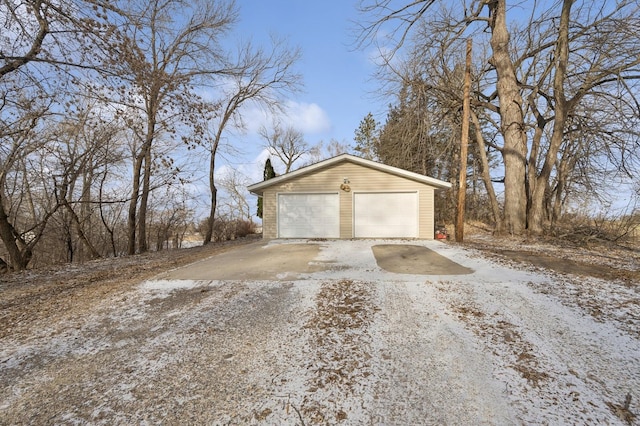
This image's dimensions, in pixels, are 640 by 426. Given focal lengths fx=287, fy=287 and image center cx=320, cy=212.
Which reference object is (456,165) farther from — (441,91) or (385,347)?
(385,347)

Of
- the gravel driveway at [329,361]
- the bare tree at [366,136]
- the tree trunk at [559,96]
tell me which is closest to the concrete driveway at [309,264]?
the gravel driveway at [329,361]

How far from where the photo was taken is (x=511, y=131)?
11.1 meters

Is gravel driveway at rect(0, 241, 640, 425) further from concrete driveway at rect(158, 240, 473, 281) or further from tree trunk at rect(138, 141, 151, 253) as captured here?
tree trunk at rect(138, 141, 151, 253)

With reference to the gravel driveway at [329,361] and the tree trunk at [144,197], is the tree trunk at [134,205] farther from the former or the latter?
the gravel driveway at [329,361]

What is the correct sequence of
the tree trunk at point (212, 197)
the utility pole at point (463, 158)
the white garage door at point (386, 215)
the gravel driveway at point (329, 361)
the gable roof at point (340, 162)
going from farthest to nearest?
1. the tree trunk at point (212, 197)
2. the white garage door at point (386, 215)
3. the gable roof at point (340, 162)
4. the utility pole at point (463, 158)
5. the gravel driveway at point (329, 361)

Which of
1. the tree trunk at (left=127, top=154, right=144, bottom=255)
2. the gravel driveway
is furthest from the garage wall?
the gravel driveway

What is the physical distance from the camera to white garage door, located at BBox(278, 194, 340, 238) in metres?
11.2

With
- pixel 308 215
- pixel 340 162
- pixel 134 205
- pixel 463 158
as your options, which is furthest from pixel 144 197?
pixel 463 158

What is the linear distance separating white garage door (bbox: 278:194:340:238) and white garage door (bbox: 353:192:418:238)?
34.8 inches

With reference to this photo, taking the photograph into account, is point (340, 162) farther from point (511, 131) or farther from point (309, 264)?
point (511, 131)

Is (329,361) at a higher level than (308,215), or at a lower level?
lower

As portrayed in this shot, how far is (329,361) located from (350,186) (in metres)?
8.96

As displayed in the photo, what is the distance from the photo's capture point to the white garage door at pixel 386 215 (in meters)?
10.9

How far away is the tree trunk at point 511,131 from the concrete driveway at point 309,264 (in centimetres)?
572
